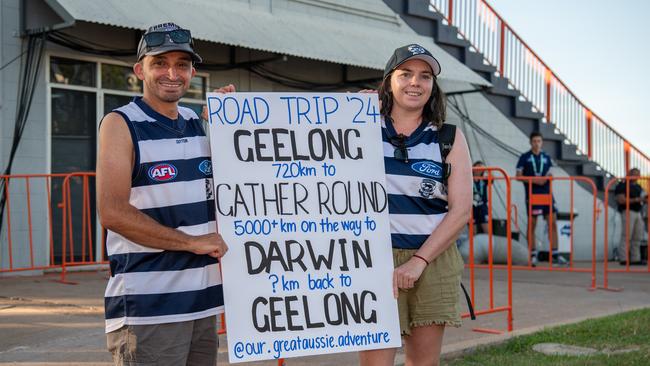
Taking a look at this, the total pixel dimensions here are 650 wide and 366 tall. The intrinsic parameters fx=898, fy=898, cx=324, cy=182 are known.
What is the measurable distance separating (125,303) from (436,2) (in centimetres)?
1448

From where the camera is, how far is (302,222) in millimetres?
4043

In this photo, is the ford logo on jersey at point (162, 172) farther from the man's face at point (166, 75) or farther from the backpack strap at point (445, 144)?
the backpack strap at point (445, 144)

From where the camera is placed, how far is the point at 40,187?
435 inches

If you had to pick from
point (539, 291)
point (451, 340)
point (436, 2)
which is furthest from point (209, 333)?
point (436, 2)

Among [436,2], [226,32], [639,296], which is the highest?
[436,2]

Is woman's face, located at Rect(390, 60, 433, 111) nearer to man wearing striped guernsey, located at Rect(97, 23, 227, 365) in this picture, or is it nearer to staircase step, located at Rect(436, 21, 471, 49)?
man wearing striped guernsey, located at Rect(97, 23, 227, 365)

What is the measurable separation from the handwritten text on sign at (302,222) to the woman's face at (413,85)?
140 mm

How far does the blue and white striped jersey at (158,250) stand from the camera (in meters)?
3.40

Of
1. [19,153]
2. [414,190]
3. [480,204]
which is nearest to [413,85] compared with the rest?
[414,190]

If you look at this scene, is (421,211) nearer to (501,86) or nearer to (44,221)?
(44,221)

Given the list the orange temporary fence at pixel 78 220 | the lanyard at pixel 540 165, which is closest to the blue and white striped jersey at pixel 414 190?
the orange temporary fence at pixel 78 220

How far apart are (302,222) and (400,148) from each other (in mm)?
567

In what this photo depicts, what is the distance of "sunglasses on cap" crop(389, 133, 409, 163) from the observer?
4.11 m

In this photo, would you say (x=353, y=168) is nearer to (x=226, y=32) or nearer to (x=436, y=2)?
(x=226, y=32)
